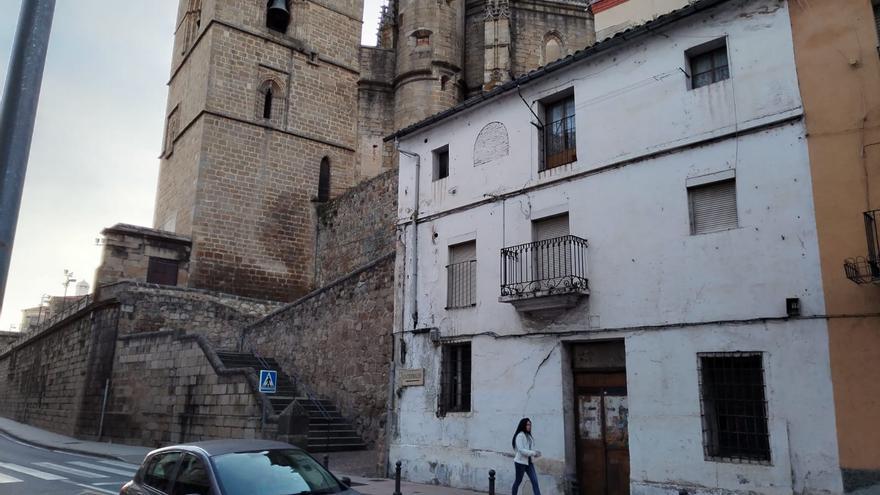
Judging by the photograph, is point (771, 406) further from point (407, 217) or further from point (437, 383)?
point (407, 217)

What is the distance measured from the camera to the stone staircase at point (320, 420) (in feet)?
50.6

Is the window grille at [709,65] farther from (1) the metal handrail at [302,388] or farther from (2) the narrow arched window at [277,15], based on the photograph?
(2) the narrow arched window at [277,15]

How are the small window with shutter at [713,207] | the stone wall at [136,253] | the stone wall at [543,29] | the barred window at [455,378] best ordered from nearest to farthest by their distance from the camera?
the small window with shutter at [713,207] < the barred window at [455,378] < the stone wall at [136,253] < the stone wall at [543,29]

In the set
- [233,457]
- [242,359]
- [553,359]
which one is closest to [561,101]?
[553,359]

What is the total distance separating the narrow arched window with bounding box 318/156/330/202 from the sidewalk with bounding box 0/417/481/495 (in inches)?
504

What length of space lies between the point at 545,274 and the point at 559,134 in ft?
8.52

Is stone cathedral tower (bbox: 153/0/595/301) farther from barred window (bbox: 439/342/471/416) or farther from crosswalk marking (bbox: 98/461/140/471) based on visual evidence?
barred window (bbox: 439/342/471/416)

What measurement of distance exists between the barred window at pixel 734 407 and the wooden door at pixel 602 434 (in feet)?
A: 4.51

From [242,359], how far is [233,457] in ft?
46.3

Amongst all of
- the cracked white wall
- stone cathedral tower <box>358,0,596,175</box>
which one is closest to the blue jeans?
the cracked white wall

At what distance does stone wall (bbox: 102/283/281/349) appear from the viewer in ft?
71.2

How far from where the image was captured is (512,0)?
29.9m

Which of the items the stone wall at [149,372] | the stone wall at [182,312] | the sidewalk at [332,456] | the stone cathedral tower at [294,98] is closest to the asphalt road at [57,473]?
the sidewalk at [332,456]

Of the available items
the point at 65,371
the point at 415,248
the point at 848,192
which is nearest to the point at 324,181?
the point at 65,371
